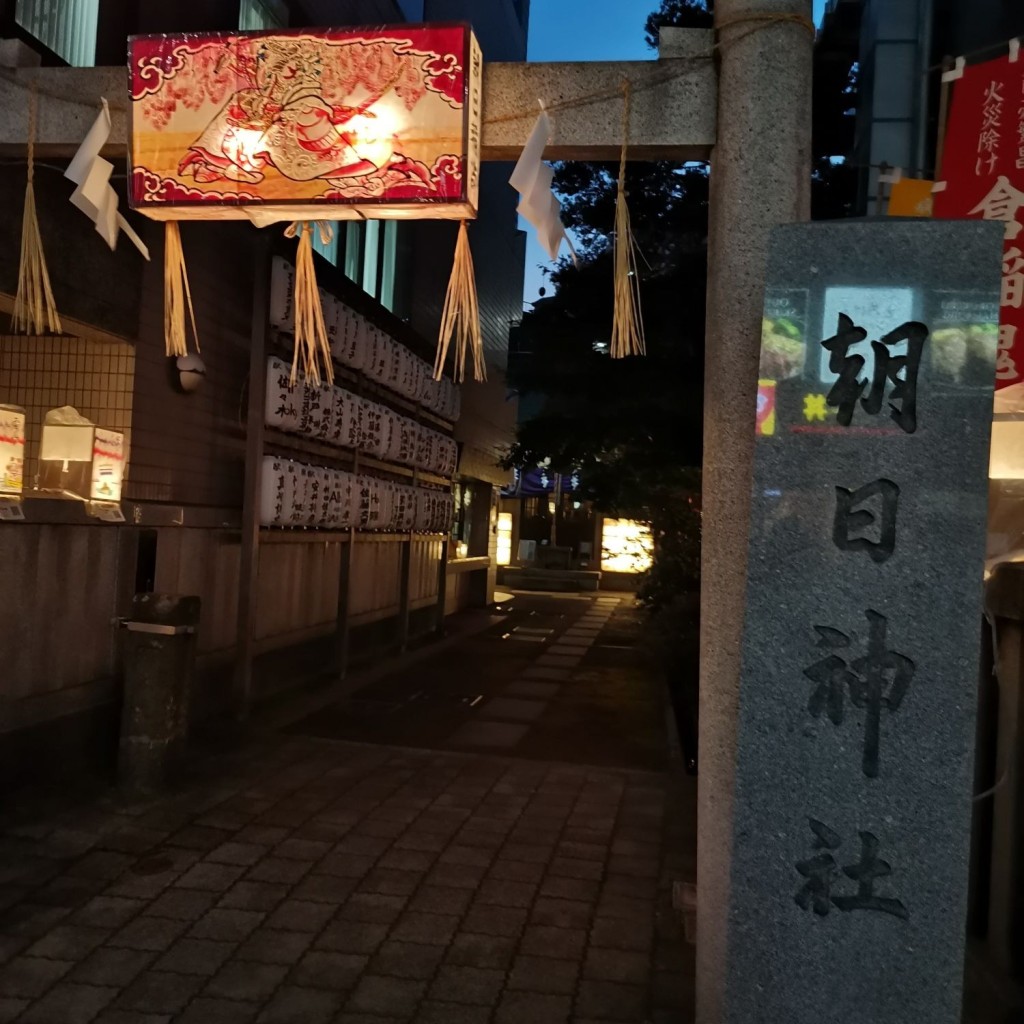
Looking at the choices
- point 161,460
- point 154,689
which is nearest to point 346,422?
point 161,460

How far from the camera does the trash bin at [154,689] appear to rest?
22.8 ft

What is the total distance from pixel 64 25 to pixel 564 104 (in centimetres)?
522

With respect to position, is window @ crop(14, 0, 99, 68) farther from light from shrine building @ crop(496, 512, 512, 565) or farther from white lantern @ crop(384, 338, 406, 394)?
light from shrine building @ crop(496, 512, 512, 565)

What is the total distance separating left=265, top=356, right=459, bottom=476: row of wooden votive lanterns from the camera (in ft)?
31.6

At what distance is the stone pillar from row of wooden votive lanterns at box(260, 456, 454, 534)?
6.32 meters

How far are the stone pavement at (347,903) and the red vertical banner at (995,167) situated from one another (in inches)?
144

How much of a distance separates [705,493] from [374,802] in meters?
4.23

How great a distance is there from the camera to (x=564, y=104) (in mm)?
Answer: 4465

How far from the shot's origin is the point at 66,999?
420 cm

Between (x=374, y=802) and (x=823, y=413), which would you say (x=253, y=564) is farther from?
(x=823, y=413)

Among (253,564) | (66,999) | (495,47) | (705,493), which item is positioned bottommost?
(66,999)

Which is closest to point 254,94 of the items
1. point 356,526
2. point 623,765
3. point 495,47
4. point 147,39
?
point 147,39

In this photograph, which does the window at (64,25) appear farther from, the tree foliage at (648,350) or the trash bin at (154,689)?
the tree foliage at (648,350)

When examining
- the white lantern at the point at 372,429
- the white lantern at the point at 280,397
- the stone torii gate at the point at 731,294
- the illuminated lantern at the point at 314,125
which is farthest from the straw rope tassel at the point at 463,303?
the white lantern at the point at 372,429
